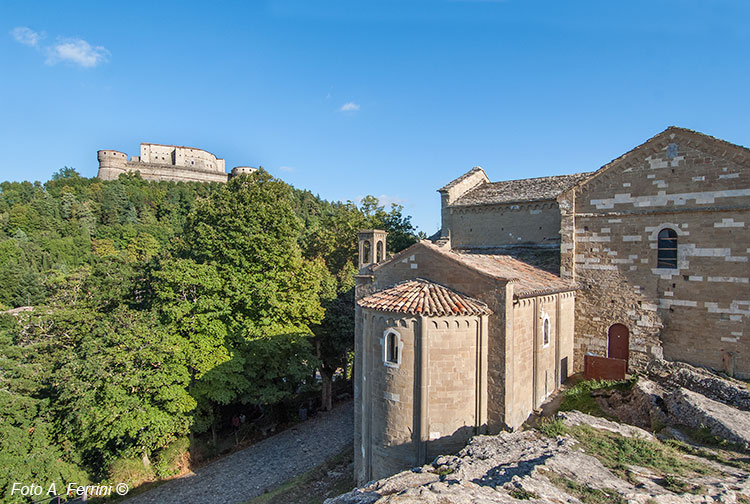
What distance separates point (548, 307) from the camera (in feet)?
52.6

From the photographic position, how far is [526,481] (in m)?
7.24

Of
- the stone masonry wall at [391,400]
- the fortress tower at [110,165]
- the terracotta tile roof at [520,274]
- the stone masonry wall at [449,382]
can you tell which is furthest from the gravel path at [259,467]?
the fortress tower at [110,165]

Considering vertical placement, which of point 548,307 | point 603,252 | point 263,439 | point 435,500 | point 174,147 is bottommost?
point 263,439

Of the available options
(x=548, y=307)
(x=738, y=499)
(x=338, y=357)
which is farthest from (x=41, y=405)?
(x=738, y=499)

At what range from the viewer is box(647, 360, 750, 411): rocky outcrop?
1296cm

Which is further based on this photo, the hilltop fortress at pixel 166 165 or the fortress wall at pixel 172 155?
the fortress wall at pixel 172 155

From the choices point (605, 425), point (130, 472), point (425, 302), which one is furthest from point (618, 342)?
point (130, 472)

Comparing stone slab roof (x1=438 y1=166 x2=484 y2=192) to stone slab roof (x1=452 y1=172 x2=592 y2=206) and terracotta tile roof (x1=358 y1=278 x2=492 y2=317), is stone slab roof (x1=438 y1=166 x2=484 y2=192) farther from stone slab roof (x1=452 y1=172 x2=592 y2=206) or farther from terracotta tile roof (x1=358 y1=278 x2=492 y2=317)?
terracotta tile roof (x1=358 y1=278 x2=492 y2=317)

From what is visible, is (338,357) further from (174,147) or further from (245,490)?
(174,147)

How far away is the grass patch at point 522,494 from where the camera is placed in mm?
6707

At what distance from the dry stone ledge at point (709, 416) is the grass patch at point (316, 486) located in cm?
1168

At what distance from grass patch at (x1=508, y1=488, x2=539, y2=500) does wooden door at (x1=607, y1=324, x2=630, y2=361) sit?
13110 mm

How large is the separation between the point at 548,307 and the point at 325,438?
1435 centimetres

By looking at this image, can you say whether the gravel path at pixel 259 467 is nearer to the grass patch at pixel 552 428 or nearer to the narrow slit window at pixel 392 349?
the narrow slit window at pixel 392 349
